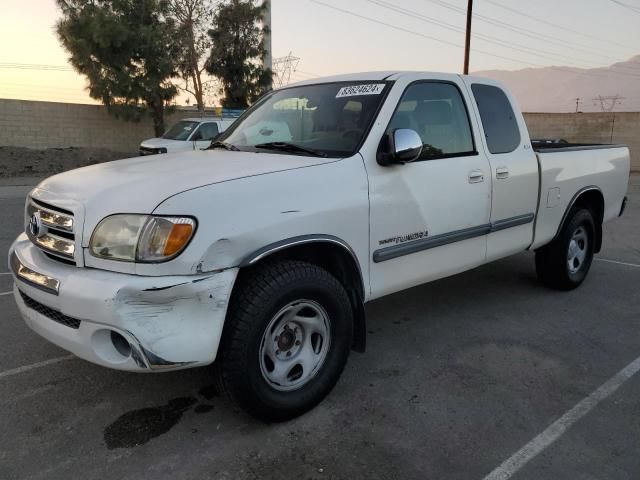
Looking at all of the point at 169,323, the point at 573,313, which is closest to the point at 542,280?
the point at 573,313

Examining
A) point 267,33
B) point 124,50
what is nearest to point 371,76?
point 124,50

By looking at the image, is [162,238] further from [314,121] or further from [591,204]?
[591,204]

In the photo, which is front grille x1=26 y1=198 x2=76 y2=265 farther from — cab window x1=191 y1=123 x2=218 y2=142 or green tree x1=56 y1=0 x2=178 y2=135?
green tree x1=56 y1=0 x2=178 y2=135

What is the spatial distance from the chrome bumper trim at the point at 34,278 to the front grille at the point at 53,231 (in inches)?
Answer: 4.6

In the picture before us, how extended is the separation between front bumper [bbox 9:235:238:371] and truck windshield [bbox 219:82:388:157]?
1199mm

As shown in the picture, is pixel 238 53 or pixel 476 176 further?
pixel 238 53

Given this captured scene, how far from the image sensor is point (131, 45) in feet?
72.6

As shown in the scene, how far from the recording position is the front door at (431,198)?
130 inches

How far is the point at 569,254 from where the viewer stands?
5266 mm

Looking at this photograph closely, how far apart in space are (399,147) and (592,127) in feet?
77.3

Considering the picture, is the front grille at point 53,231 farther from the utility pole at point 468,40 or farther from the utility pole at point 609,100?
the utility pole at point 609,100

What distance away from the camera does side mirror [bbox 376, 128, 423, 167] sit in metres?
3.16

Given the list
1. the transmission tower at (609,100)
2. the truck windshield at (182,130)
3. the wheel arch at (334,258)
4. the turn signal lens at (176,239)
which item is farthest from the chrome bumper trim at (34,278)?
the transmission tower at (609,100)

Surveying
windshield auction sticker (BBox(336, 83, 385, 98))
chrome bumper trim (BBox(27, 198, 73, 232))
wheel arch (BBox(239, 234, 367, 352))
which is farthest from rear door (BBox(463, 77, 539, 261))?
chrome bumper trim (BBox(27, 198, 73, 232))
